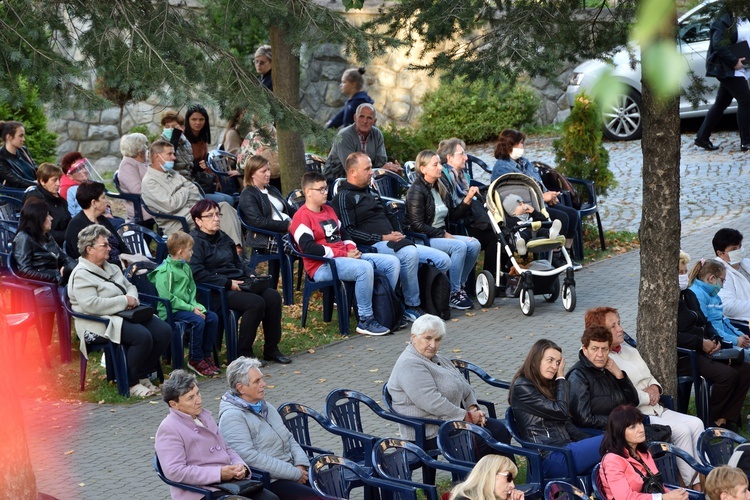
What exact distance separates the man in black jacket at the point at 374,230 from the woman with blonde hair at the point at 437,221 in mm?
255

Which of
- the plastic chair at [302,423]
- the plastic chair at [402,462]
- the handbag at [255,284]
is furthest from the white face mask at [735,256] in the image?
the plastic chair at [302,423]

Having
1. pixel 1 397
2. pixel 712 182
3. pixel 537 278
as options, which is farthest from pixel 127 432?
pixel 712 182

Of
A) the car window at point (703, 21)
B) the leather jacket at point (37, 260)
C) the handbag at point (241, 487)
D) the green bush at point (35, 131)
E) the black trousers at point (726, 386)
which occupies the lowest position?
the black trousers at point (726, 386)

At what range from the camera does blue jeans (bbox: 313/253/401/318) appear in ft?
36.7

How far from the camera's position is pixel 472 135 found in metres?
21.9

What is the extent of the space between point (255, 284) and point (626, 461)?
15.2 ft

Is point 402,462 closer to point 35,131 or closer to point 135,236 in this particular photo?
point 135,236

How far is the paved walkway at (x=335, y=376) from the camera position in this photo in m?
7.95

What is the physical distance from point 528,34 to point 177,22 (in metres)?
2.76

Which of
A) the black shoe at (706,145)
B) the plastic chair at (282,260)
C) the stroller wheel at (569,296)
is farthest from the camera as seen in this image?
the black shoe at (706,145)

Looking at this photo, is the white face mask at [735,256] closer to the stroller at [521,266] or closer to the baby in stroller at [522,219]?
the stroller at [521,266]

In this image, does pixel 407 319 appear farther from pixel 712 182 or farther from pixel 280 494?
pixel 712 182

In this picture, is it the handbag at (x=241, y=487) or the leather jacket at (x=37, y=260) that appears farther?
the leather jacket at (x=37, y=260)

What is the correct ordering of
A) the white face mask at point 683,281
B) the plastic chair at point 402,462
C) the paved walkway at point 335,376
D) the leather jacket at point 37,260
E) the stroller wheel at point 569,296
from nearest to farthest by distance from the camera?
the plastic chair at point 402,462 → the paved walkway at point 335,376 → the white face mask at point 683,281 → the leather jacket at point 37,260 → the stroller wheel at point 569,296
